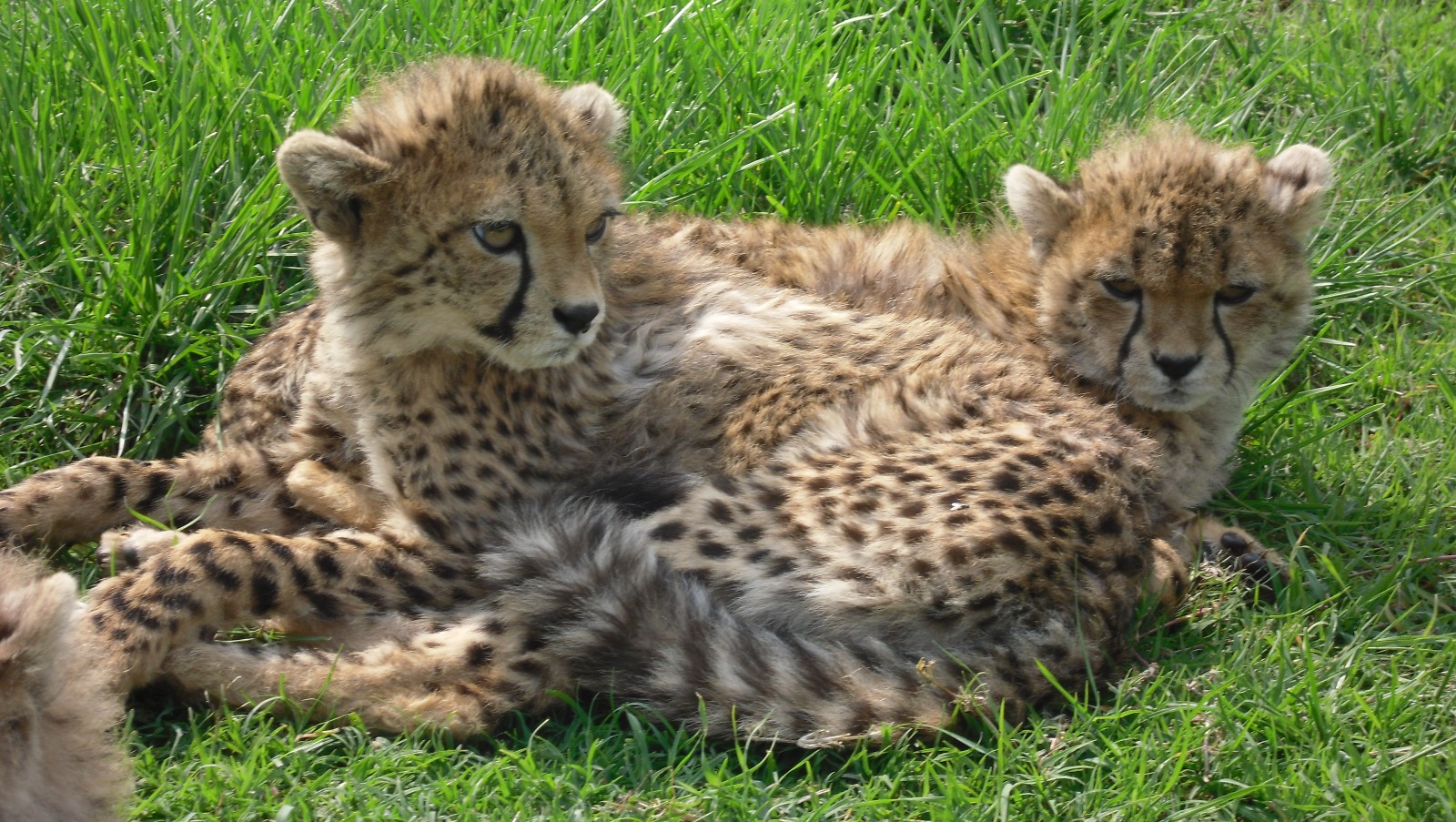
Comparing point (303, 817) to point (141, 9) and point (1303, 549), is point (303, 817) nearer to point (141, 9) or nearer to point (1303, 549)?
point (1303, 549)

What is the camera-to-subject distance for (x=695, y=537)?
2984mm

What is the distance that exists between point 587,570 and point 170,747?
793mm

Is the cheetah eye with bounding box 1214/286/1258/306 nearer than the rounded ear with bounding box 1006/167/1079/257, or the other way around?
the cheetah eye with bounding box 1214/286/1258/306

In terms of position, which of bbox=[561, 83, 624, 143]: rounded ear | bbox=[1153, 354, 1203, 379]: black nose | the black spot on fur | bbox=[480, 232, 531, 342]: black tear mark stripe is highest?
bbox=[561, 83, 624, 143]: rounded ear

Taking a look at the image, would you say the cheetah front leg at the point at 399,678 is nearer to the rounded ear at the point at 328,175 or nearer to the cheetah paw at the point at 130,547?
the cheetah paw at the point at 130,547

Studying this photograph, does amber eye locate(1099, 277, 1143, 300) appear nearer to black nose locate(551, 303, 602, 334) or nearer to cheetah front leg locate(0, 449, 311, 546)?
black nose locate(551, 303, 602, 334)

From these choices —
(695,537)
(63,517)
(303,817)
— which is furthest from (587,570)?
(63,517)

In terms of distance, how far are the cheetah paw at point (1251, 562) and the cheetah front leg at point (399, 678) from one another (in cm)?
147

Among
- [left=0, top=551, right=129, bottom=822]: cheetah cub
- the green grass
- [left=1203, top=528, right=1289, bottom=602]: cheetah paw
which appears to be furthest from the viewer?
[left=1203, top=528, right=1289, bottom=602]: cheetah paw

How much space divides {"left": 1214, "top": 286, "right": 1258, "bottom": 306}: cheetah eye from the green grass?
1.72 ft

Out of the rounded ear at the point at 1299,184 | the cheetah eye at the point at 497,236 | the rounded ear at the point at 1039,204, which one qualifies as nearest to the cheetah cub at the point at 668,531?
the cheetah eye at the point at 497,236

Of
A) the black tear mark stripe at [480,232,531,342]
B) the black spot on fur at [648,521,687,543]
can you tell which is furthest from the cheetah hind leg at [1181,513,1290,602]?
the black tear mark stripe at [480,232,531,342]

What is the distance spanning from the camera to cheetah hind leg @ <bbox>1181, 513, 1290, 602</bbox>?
10.7 feet

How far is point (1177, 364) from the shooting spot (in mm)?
3271
